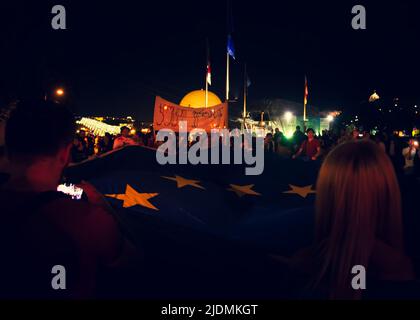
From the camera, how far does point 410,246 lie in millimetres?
2607

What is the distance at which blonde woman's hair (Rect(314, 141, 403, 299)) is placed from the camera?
2025 mm

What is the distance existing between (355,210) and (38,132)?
1.43m

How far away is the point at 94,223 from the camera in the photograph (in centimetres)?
198

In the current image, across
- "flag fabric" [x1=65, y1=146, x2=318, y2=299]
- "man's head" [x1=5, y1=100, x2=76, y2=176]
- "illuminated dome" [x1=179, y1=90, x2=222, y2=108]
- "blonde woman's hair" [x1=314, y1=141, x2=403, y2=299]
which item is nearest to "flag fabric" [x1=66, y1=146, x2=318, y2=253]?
"flag fabric" [x1=65, y1=146, x2=318, y2=299]

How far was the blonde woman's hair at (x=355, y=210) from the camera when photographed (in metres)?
2.03

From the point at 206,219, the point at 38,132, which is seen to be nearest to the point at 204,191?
the point at 206,219

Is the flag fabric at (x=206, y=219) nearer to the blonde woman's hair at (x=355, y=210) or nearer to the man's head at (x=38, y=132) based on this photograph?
the blonde woman's hair at (x=355, y=210)

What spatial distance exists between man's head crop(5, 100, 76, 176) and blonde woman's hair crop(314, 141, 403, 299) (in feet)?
3.98

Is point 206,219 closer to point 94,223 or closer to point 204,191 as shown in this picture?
point 204,191

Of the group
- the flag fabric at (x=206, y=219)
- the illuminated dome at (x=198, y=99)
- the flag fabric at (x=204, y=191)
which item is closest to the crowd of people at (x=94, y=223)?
the flag fabric at (x=206, y=219)

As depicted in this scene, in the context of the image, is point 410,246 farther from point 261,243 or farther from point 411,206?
point 261,243

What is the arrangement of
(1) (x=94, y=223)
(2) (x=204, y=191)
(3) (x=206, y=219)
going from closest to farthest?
1. (1) (x=94, y=223)
2. (3) (x=206, y=219)
3. (2) (x=204, y=191)

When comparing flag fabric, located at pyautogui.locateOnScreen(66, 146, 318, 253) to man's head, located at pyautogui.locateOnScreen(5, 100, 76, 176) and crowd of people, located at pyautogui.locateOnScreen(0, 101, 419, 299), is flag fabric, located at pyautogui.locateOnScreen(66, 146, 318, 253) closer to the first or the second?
crowd of people, located at pyautogui.locateOnScreen(0, 101, 419, 299)

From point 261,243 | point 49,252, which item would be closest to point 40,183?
point 49,252
